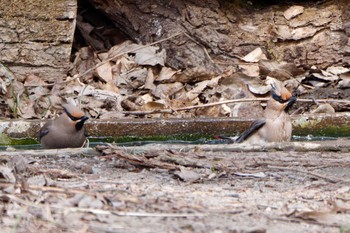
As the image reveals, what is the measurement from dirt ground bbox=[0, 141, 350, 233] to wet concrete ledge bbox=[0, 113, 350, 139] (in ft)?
4.48

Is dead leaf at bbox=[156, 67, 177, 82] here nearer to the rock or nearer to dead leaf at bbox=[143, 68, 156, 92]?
dead leaf at bbox=[143, 68, 156, 92]

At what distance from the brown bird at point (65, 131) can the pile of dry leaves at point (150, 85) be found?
0.77 m

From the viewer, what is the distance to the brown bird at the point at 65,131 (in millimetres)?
7094

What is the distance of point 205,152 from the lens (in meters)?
5.85

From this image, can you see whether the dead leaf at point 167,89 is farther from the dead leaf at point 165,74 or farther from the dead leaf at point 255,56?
the dead leaf at point 255,56

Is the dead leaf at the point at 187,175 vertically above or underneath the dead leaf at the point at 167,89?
above

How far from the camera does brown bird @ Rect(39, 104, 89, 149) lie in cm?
709

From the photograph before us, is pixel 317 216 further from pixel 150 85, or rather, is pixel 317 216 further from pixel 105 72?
pixel 105 72

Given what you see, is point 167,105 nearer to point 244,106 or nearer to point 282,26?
point 244,106

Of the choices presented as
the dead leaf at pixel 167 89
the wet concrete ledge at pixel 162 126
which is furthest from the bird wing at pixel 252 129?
the dead leaf at pixel 167 89

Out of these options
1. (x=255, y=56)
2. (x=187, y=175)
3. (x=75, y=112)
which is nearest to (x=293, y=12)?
(x=255, y=56)

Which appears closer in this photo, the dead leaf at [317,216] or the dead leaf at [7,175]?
the dead leaf at [317,216]

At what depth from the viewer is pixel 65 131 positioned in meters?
7.27

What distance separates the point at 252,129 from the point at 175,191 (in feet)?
9.50
